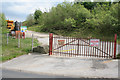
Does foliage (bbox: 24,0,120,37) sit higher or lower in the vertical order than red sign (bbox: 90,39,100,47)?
higher

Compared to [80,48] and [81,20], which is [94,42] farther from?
[81,20]

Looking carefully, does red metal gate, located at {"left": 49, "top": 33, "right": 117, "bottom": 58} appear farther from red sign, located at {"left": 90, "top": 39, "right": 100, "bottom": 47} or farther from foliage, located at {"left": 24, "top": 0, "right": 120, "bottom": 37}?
foliage, located at {"left": 24, "top": 0, "right": 120, "bottom": 37}

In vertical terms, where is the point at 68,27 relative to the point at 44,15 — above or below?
below

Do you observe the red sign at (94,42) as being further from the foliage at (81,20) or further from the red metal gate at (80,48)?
the foliage at (81,20)

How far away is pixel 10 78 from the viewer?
600 centimetres

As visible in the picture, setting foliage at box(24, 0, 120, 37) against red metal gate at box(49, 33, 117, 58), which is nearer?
red metal gate at box(49, 33, 117, 58)

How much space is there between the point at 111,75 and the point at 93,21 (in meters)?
19.4

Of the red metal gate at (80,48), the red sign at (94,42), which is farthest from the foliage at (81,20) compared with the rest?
the red sign at (94,42)

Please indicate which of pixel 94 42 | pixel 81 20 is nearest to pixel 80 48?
pixel 94 42

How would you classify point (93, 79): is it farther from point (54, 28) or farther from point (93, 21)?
point (54, 28)

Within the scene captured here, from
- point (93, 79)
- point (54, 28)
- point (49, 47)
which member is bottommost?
point (93, 79)

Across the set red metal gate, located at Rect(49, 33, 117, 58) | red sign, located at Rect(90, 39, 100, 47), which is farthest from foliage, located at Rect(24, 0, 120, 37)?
red sign, located at Rect(90, 39, 100, 47)

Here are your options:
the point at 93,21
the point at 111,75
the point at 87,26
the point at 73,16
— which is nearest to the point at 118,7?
the point at 93,21

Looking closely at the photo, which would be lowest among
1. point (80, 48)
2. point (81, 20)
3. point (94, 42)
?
point (80, 48)
